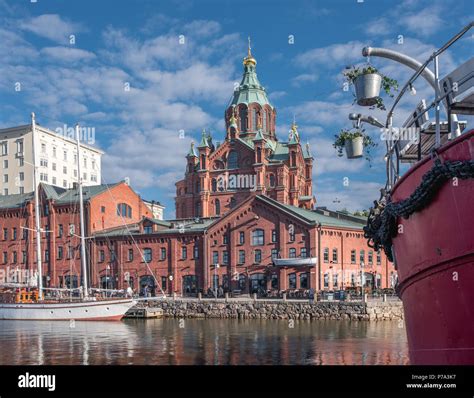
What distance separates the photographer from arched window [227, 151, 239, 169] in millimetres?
77125

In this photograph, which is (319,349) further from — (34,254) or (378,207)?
(34,254)

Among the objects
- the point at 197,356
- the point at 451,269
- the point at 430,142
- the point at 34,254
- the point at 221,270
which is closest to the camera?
the point at 451,269

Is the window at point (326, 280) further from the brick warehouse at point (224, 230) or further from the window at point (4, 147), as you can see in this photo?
the window at point (4, 147)

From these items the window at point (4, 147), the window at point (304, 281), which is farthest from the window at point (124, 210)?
the window at point (304, 281)

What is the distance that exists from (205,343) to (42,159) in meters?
60.6

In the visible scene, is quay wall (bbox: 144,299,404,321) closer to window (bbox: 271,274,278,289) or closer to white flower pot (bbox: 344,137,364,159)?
window (bbox: 271,274,278,289)

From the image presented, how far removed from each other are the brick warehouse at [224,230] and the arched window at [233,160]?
5.7 inches

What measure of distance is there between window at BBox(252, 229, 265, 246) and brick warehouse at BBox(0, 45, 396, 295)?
0.38 feet

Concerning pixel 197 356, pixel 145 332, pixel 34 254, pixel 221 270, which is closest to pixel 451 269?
pixel 197 356

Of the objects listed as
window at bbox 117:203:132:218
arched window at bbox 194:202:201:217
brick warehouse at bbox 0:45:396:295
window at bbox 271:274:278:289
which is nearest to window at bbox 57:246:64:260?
brick warehouse at bbox 0:45:396:295

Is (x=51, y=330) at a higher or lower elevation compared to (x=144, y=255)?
lower

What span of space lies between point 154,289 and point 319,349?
3660 centimetres

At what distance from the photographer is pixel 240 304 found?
50.6m

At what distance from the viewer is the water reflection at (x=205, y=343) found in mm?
24562
